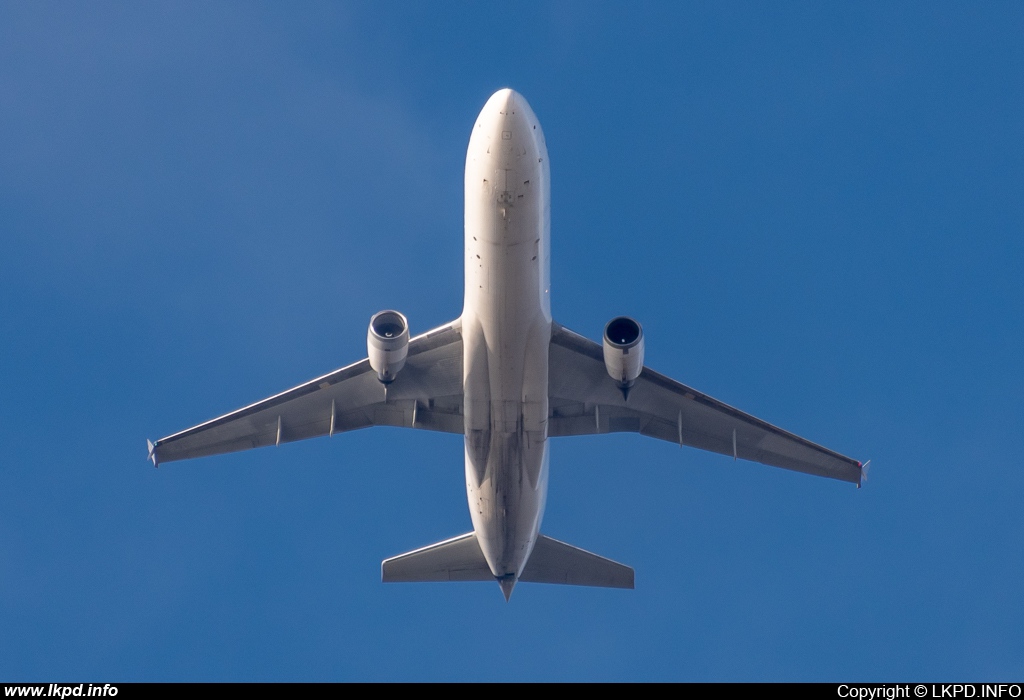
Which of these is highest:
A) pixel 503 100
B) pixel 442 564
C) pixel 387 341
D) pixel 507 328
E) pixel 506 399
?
pixel 503 100

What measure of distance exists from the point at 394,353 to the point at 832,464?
1314 centimetres

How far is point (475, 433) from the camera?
29906 mm

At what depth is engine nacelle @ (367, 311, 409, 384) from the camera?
93.7ft

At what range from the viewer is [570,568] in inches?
1361

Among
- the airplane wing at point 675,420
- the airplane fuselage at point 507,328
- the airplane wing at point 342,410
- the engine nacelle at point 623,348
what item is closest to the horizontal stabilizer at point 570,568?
the airplane fuselage at point 507,328

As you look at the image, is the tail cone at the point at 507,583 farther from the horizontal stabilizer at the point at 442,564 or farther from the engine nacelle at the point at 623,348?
the engine nacelle at the point at 623,348

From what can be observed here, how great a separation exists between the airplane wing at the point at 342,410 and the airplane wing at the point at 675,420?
9.79ft

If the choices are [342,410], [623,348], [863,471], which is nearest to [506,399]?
[623,348]

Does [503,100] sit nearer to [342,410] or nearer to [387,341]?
[387,341]

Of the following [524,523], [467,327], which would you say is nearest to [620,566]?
[524,523]

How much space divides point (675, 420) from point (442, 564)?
8.16 metres
